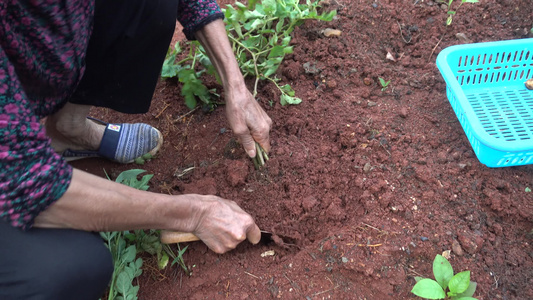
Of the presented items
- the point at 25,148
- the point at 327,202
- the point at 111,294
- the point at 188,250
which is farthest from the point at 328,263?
the point at 25,148

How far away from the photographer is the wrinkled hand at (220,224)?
4.40 feet

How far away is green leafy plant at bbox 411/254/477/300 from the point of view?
126 cm

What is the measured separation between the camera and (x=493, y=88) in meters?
2.03

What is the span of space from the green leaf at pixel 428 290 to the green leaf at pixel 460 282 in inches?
1.6

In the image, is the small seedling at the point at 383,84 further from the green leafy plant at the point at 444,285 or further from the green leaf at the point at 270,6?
the green leafy plant at the point at 444,285

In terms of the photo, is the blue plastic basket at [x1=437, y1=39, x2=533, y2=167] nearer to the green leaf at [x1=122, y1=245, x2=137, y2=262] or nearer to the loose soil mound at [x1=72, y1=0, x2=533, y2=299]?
the loose soil mound at [x1=72, y1=0, x2=533, y2=299]

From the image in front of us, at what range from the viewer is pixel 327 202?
1641mm

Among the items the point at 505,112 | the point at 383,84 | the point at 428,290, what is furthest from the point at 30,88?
the point at 505,112

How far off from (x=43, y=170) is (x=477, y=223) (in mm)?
1353

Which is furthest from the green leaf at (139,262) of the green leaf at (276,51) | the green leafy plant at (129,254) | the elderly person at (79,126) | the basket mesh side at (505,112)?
the basket mesh side at (505,112)

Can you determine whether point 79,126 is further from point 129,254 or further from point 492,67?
point 492,67

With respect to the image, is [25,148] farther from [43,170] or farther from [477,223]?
[477,223]

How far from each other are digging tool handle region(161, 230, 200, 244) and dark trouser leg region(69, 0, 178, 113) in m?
0.56

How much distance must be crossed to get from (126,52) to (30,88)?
0.40 meters
